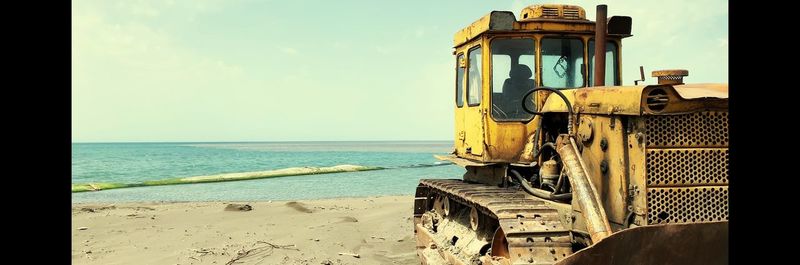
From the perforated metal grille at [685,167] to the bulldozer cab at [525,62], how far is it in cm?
247

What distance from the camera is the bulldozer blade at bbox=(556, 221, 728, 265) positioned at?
4.19m

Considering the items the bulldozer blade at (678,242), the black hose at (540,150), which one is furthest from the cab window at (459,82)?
the bulldozer blade at (678,242)

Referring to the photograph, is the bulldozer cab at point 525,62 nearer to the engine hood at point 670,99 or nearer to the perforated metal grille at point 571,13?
the perforated metal grille at point 571,13

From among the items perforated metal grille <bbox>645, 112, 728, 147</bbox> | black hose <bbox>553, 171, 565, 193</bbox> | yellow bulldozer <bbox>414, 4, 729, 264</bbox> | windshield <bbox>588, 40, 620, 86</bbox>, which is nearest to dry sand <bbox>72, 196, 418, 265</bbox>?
yellow bulldozer <bbox>414, 4, 729, 264</bbox>

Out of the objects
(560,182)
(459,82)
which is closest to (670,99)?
(560,182)

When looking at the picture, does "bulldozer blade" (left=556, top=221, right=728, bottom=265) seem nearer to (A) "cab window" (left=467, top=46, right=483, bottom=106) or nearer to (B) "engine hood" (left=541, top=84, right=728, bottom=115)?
(B) "engine hood" (left=541, top=84, right=728, bottom=115)

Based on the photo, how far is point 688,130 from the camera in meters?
4.54

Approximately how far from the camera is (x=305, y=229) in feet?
45.2

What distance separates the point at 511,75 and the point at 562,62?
0.58 m

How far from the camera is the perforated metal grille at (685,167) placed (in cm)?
455

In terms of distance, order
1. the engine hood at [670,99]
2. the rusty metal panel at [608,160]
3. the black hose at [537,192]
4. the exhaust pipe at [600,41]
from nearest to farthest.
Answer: the engine hood at [670,99] < the rusty metal panel at [608,160] < the black hose at [537,192] < the exhaust pipe at [600,41]

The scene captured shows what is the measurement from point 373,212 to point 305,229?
3349mm

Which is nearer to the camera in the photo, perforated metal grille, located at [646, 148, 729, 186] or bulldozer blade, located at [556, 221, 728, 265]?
bulldozer blade, located at [556, 221, 728, 265]
